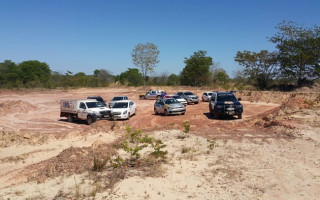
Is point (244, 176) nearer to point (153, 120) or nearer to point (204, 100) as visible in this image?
point (153, 120)

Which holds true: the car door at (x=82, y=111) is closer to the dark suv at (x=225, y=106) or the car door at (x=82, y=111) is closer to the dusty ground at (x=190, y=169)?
the dusty ground at (x=190, y=169)

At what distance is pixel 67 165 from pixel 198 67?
55.0m

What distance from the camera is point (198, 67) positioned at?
61.0 metres

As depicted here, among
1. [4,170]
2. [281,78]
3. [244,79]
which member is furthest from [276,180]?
[244,79]

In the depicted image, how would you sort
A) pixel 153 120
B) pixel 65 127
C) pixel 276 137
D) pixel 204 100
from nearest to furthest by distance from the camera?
pixel 276 137 < pixel 65 127 < pixel 153 120 < pixel 204 100

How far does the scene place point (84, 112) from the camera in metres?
19.4

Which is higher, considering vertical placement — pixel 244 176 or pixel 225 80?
pixel 225 80

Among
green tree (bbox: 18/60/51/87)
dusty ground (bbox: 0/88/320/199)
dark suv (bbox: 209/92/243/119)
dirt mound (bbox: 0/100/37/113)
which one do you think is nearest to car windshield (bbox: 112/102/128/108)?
dark suv (bbox: 209/92/243/119)

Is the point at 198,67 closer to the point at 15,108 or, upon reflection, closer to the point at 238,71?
the point at 238,71

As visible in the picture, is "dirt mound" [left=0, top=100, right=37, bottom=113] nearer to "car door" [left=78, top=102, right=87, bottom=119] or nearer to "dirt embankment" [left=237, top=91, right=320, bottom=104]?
"car door" [left=78, top=102, right=87, bottom=119]

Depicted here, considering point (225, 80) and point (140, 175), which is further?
point (225, 80)

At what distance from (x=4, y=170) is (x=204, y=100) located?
94.6ft

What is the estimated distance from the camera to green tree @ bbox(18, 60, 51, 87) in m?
69.3

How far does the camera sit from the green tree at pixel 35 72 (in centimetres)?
6929
